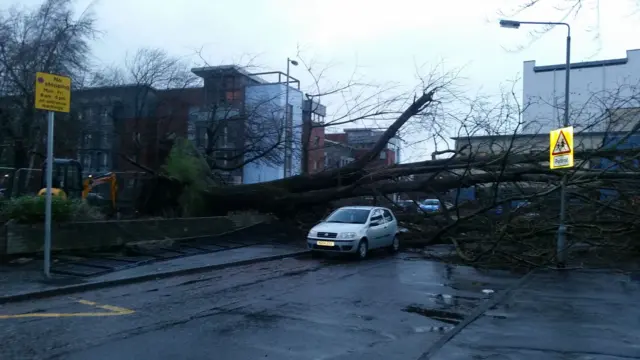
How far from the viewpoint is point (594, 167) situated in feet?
53.7

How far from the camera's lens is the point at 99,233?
15281 millimetres

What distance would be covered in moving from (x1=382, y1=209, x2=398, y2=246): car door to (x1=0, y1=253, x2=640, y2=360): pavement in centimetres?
532

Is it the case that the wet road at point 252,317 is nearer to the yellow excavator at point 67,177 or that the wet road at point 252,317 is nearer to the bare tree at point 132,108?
the yellow excavator at point 67,177

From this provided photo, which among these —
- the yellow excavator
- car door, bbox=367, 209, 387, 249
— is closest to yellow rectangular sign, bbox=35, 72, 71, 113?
car door, bbox=367, 209, 387, 249

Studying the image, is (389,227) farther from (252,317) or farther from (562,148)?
(252,317)

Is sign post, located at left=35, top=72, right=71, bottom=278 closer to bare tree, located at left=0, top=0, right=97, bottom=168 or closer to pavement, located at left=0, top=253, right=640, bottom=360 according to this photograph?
pavement, located at left=0, top=253, right=640, bottom=360

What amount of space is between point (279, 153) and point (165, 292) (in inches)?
796

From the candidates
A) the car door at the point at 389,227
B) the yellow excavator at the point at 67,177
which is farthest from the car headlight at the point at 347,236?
the yellow excavator at the point at 67,177

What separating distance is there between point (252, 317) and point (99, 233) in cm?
833

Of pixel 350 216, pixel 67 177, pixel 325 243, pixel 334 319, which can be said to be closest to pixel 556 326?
pixel 334 319

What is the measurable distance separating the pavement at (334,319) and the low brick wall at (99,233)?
3.52m

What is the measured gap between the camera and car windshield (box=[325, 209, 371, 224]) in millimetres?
17695

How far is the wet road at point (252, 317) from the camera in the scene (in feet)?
22.1

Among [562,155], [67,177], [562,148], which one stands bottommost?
[67,177]
